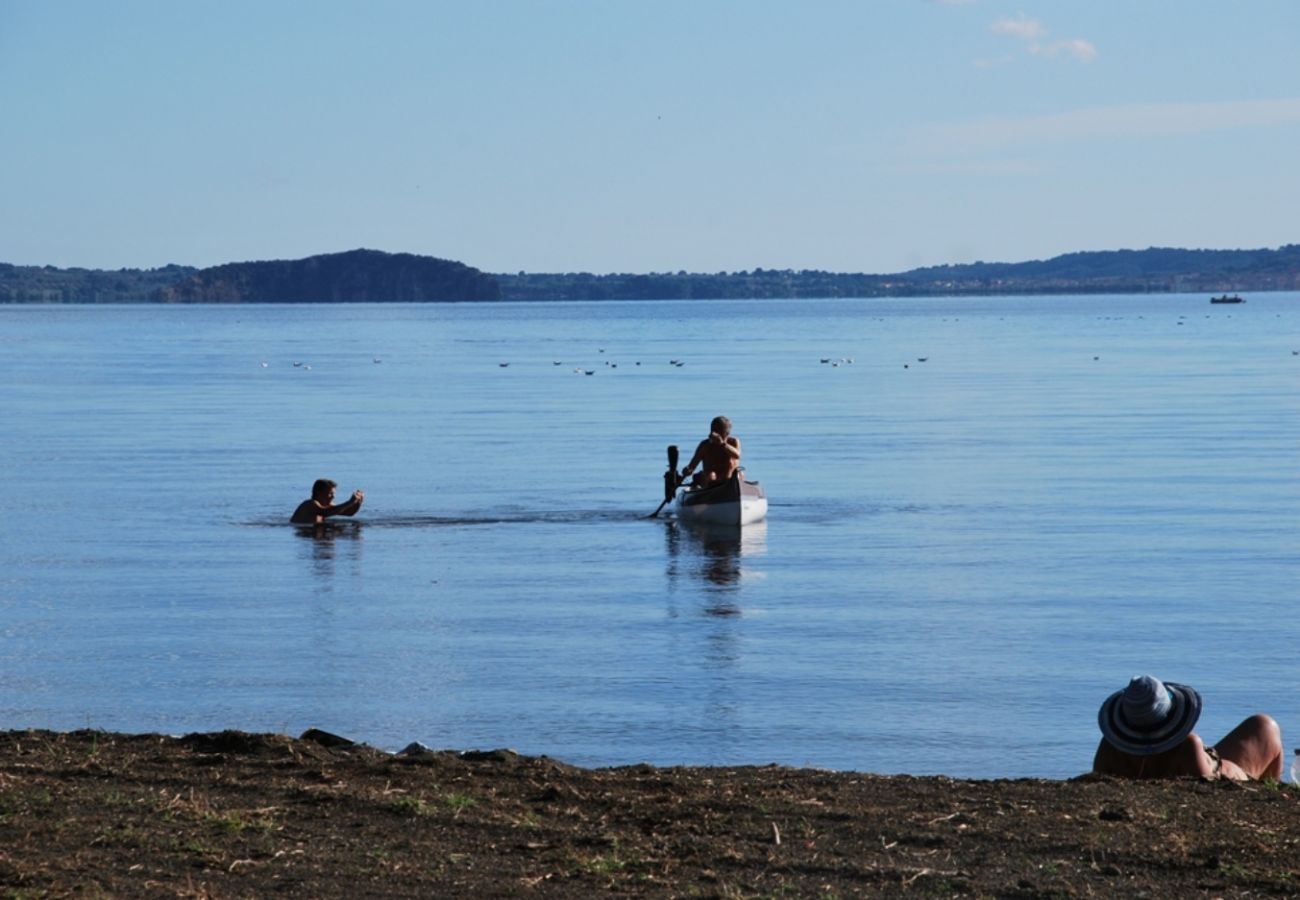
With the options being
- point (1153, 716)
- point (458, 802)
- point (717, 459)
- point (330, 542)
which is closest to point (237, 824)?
point (458, 802)

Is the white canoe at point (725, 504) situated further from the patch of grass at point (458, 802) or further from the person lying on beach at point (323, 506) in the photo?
the patch of grass at point (458, 802)

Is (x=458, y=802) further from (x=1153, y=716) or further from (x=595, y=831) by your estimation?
(x=1153, y=716)

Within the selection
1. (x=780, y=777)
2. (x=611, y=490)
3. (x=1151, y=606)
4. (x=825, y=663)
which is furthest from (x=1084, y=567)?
(x=780, y=777)

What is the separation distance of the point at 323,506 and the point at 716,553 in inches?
235

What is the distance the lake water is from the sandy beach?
3560 millimetres

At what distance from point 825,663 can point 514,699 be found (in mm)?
2915

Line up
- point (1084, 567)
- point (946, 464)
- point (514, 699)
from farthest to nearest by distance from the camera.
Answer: point (946, 464) → point (1084, 567) → point (514, 699)

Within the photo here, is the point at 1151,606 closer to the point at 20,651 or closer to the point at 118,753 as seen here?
the point at 20,651

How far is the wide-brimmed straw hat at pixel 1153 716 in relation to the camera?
31.8 ft

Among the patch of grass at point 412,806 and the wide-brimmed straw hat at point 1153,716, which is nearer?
the patch of grass at point 412,806

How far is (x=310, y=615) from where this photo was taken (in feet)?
64.9

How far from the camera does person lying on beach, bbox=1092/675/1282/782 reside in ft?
31.9

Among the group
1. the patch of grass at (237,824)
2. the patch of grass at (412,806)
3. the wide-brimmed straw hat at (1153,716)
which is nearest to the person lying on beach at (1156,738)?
the wide-brimmed straw hat at (1153,716)

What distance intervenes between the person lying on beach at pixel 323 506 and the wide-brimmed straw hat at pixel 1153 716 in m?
18.6
